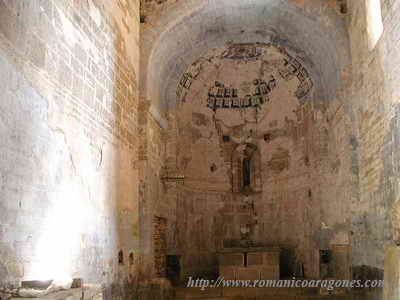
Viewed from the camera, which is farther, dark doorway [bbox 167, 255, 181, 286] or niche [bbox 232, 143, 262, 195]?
niche [bbox 232, 143, 262, 195]

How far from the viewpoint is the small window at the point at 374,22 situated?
7.54 metres

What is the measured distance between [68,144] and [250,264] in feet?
20.0

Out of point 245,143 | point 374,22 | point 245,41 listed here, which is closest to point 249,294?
point 245,143

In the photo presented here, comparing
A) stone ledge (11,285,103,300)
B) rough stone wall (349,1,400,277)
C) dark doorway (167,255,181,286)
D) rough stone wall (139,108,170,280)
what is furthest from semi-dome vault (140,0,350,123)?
stone ledge (11,285,103,300)

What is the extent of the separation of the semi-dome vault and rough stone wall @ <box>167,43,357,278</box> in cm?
11

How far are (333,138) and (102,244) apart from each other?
19.4 ft

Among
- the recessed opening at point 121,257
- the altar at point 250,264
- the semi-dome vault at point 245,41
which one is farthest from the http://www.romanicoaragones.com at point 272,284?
the semi-dome vault at point 245,41

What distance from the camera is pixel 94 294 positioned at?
193 inches

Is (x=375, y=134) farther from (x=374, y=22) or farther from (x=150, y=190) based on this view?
(x=150, y=190)

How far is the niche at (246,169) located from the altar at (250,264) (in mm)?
2554

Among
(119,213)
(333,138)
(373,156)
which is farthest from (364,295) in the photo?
(119,213)

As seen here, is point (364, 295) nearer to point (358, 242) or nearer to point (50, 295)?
point (358, 242)

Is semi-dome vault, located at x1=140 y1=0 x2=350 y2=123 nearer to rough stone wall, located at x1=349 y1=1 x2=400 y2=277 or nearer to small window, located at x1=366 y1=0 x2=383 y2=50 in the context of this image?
rough stone wall, located at x1=349 y1=1 x2=400 y2=277

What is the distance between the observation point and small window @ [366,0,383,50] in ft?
24.7
